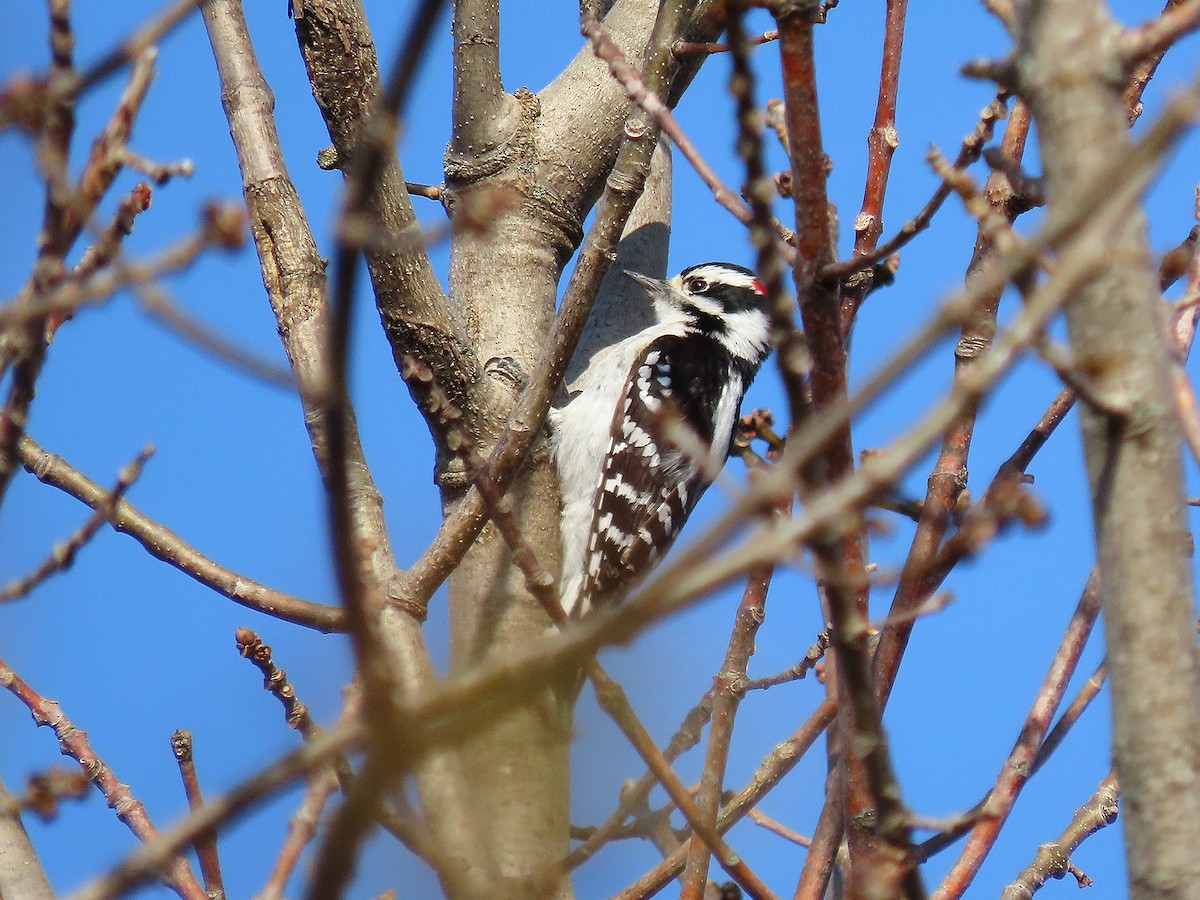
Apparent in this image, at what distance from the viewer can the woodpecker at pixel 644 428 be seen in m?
5.14

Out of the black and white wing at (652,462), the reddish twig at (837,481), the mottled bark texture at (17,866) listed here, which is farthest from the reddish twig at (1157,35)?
the black and white wing at (652,462)

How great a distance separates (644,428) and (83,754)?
3308mm

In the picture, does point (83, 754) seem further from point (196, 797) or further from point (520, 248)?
point (520, 248)

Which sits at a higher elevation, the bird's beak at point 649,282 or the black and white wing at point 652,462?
the bird's beak at point 649,282

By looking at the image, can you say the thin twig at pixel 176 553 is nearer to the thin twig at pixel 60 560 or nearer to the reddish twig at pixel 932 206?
the thin twig at pixel 60 560

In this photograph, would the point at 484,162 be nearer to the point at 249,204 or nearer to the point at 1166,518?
the point at 249,204

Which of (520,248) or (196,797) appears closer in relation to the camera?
(196,797)

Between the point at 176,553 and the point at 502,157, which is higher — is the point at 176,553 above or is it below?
below

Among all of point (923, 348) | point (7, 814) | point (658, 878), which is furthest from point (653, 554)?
point (923, 348)

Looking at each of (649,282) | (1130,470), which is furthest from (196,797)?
(649,282)

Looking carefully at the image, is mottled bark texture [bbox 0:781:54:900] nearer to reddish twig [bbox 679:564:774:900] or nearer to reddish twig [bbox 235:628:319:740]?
reddish twig [bbox 235:628:319:740]

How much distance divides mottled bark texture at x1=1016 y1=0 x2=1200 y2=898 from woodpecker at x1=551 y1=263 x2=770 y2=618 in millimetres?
3119

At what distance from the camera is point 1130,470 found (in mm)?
1602

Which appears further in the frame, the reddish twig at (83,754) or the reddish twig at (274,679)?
the reddish twig at (83,754)
